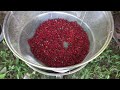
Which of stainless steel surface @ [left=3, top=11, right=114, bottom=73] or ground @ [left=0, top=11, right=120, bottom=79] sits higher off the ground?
stainless steel surface @ [left=3, top=11, right=114, bottom=73]

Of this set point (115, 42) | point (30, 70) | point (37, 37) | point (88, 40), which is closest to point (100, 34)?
point (88, 40)

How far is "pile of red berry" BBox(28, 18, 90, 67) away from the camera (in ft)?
3.60

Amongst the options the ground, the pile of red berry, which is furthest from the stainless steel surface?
the ground

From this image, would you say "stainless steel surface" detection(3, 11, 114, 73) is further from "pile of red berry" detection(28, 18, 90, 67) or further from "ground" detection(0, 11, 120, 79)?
"ground" detection(0, 11, 120, 79)

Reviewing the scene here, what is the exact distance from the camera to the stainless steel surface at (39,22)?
104 centimetres

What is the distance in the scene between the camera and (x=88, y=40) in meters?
1.18

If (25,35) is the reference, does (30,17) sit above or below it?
above

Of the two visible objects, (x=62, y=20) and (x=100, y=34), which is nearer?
(x=100, y=34)

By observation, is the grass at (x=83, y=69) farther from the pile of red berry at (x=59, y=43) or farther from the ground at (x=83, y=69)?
the pile of red berry at (x=59, y=43)

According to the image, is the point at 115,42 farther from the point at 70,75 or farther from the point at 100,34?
the point at 70,75

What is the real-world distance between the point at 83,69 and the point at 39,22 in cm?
39

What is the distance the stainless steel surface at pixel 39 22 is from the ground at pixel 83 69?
15cm

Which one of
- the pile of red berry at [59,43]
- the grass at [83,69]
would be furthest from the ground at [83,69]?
the pile of red berry at [59,43]

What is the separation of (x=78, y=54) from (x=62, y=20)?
25 cm
